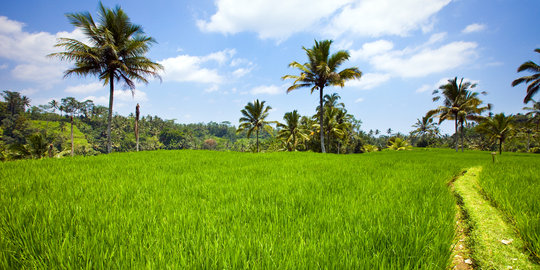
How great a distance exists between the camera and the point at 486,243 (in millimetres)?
2037

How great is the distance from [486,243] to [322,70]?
18504mm

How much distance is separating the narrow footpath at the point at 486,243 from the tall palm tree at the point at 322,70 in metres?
16.5

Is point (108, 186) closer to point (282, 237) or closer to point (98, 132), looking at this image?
point (282, 237)

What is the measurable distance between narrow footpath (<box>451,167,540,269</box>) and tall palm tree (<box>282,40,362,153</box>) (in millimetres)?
16530

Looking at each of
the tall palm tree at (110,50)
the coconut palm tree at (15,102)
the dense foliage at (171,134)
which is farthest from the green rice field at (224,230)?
the coconut palm tree at (15,102)

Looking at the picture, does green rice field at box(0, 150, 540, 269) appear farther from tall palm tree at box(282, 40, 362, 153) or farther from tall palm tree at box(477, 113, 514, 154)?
tall palm tree at box(477, 113, 514, 154)

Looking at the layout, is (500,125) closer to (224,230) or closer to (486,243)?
(486,243)

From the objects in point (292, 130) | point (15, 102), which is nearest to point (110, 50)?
point (292, 130)

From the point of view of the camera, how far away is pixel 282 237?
1716mm

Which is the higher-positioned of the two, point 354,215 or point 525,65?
point 525,65

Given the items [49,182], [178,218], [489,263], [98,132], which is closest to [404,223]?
[489,263]

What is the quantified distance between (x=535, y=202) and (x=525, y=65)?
35.7m

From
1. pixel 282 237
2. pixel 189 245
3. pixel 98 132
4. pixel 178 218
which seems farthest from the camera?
pixel 98 132

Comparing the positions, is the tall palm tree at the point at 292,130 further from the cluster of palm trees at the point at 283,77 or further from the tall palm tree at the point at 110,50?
the tall palm tree at the point at 110,50
